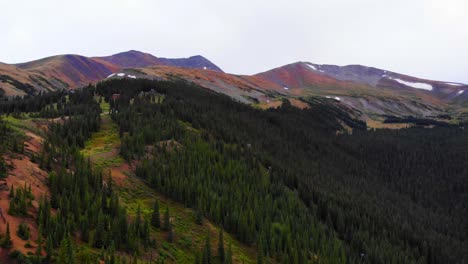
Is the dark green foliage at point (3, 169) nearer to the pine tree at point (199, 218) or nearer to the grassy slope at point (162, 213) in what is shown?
the grassy slope at point (162, 213)

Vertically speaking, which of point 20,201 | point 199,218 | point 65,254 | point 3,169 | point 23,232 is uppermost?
point 3,169

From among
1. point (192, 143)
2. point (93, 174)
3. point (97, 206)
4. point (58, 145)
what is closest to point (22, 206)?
point (97, 206)

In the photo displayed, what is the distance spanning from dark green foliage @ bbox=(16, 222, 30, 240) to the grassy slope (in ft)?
28.5

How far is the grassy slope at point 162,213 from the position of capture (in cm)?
3225

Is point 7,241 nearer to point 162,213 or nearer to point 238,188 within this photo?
point 162,213

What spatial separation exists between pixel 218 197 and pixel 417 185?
9122 centimetres

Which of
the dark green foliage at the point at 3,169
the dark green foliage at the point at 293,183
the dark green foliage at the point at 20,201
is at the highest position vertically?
the dark green foliage at the point at 3,169

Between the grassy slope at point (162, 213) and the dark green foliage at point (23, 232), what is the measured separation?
868cm

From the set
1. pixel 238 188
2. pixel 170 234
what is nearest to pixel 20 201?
pixel 170 234

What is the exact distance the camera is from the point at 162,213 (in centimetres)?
3781

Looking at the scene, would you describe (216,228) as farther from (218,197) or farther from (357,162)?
(357,162)

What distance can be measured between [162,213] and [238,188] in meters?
14.6

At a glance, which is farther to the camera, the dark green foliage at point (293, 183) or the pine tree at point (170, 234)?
the dark green foliage at point (293, 183)

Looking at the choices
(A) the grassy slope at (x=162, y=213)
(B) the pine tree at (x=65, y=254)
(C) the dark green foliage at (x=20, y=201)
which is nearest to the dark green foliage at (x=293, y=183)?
(A) the grassy slope at (x=162, y=213)
